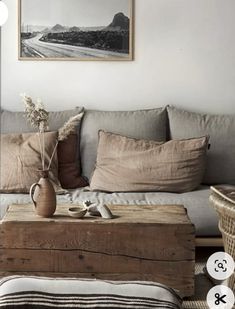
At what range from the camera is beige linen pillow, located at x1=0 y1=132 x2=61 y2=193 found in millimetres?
3947

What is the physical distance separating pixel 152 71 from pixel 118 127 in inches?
21.7

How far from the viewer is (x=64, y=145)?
4207 mm

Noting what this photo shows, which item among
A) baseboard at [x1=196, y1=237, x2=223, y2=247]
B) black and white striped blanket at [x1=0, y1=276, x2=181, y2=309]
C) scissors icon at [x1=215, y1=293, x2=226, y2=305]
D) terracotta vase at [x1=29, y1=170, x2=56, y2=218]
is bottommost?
baseboard at [x1=196, y1=237, x2=223, y2=247]

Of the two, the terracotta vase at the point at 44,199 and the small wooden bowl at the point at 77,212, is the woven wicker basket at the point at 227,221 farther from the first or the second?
the terracotta vase at the point at 44,199

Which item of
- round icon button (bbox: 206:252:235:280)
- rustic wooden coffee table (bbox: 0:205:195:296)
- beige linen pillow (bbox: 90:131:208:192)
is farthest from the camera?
beige linen pillow (bbox: 90:131:208:192)

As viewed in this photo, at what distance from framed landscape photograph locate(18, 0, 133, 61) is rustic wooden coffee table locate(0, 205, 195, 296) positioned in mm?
1654

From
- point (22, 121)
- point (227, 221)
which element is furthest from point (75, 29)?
point (227, 221)

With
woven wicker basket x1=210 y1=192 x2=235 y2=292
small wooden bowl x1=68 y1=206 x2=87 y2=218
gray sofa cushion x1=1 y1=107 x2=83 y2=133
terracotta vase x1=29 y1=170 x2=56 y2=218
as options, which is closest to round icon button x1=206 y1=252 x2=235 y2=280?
woven wicker basket x1=210 y1=192 x2=235 y2=292

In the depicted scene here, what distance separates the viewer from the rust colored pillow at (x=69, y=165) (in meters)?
4.20

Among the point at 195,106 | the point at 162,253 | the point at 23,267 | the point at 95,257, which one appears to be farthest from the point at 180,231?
the point at 195,106

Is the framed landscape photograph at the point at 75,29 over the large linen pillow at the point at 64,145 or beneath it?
over

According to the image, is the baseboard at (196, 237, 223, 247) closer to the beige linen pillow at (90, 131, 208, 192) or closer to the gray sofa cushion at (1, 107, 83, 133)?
the beige linen pillow at (90, 131, 208, 192)

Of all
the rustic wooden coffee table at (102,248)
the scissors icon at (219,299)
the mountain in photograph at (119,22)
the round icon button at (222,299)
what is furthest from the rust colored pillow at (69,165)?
the scissors icon at (219,299)

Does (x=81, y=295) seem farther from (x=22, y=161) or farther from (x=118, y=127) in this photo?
(x=118, y=127)
